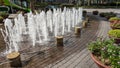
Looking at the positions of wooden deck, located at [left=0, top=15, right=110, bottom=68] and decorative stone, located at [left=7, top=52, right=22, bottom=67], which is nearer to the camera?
decorative stone, located at [left=7, top=52, right=22, bottom=67]

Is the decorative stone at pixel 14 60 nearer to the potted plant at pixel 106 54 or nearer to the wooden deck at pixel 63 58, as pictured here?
the wooden deck at pixel 63 58

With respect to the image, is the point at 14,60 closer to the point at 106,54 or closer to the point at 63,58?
the point at 63,58

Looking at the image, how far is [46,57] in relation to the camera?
927cm

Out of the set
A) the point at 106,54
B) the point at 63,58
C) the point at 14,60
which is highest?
the point at 106,54

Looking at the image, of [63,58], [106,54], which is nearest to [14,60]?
[63,58]

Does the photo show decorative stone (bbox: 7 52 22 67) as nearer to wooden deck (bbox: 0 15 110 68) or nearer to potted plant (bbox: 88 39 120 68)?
wooden deck (bbox: 0 15 110 68)

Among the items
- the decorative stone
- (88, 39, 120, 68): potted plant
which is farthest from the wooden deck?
(88, 39, 120, 68): potted plant

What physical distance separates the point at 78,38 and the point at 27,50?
176 inches

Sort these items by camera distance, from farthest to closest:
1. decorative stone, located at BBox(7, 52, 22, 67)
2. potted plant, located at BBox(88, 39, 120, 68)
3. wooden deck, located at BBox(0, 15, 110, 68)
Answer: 1. wooden deck, located at BBox(0, 15, 110, 68)
2. decorative stone, located at BBox(7, 52, 22, 67)
3. potted plant, located at BBox(88, 39, 120, 68)

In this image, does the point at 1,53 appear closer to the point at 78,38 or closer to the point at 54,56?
the point at 54,56

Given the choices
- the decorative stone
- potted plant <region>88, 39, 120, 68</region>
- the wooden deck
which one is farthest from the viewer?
the wooden deck

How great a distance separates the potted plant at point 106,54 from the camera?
5.96 metres

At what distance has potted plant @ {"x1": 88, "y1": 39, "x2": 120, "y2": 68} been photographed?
5960 mm

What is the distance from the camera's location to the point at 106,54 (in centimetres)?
659
